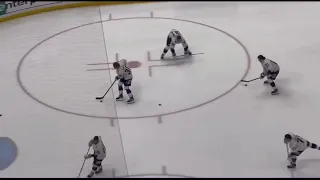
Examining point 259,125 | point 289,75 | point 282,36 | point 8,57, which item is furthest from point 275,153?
point 8,57

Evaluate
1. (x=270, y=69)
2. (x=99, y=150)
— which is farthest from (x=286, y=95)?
(x=99, y=150)

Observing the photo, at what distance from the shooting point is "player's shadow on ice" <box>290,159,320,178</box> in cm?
421

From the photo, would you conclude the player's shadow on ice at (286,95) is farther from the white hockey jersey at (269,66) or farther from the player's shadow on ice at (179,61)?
the player's shadow on ice at (179,61)

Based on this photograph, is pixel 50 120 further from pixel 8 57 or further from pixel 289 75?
pixel 289 75

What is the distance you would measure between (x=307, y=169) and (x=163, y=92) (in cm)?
177

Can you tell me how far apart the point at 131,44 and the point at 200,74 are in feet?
3.81

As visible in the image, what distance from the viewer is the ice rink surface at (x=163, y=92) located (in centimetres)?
448

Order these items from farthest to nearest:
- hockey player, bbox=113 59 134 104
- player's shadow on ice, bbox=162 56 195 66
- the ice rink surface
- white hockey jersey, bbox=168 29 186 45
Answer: player's shadow on ice, bbox=162 56 195 66, white hockey jersey, bbox=168 29 186 45, hockey player, bbox=113 59 134 104, the ice rink surface

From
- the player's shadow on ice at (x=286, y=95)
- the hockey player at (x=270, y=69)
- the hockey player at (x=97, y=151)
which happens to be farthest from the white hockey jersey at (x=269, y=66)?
the hockey player at (x=97, y=151)

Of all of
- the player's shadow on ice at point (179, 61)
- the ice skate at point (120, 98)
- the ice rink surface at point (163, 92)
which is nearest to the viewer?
the ice rink surface at point (163, 92)

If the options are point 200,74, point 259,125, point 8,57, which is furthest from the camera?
point 8,57

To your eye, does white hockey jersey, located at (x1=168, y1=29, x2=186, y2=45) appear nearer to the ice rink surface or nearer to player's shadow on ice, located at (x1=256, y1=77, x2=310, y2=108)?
the ice rink surface

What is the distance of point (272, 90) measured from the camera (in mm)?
5469

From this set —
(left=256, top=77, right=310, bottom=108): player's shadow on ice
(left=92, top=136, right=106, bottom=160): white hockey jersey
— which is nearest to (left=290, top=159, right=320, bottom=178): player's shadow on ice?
(left=256, top=77, right=310, bottom=108): player's shadow on ice
